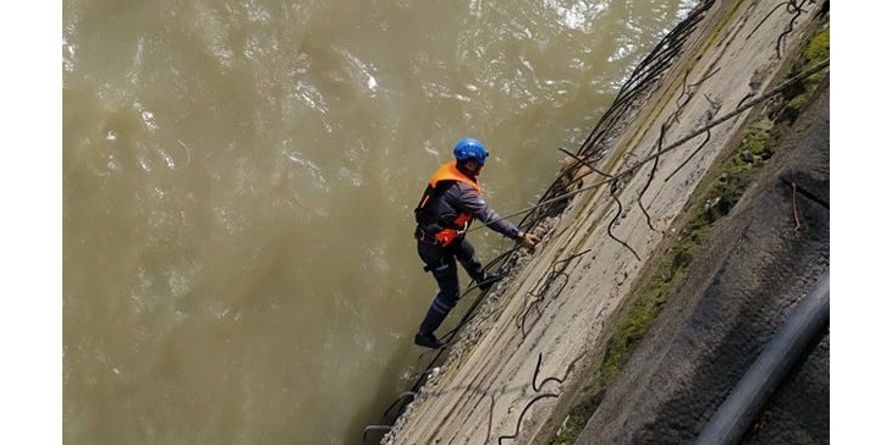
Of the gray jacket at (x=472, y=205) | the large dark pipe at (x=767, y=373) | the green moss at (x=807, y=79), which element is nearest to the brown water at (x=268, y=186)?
the gray jacket at (x=472, y=205)

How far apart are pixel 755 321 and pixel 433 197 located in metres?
4.07

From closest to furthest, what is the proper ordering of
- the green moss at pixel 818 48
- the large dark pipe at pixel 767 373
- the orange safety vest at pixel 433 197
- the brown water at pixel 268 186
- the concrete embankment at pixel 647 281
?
the large dark pipe at pixel 767 373 < the concrete embankment at pixel 647 281 < the green moss at pixel 818 48 < the orange safety vest at pixel 433 197 < the brown water at pixel 268 186

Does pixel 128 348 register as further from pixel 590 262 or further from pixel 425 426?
pixel 590 262

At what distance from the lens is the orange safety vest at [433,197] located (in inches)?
229

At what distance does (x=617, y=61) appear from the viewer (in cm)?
795

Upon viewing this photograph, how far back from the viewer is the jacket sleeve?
5684mm

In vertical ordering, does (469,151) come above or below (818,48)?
below

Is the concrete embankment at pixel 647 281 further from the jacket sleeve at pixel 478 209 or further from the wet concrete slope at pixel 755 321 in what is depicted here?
the jacket sleeve at pixel 478 209

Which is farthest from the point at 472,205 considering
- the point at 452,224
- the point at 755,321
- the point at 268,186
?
the point at 755,321

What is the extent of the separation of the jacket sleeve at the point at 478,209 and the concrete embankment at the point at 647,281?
0.84ft

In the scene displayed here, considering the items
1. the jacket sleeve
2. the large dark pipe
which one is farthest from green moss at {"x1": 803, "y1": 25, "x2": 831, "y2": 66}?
the jacket sleeve

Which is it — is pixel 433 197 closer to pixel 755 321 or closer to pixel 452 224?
pixel 452 224

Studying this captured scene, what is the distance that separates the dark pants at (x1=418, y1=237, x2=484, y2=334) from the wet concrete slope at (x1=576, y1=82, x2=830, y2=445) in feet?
13.5

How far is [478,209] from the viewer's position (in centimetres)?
574
